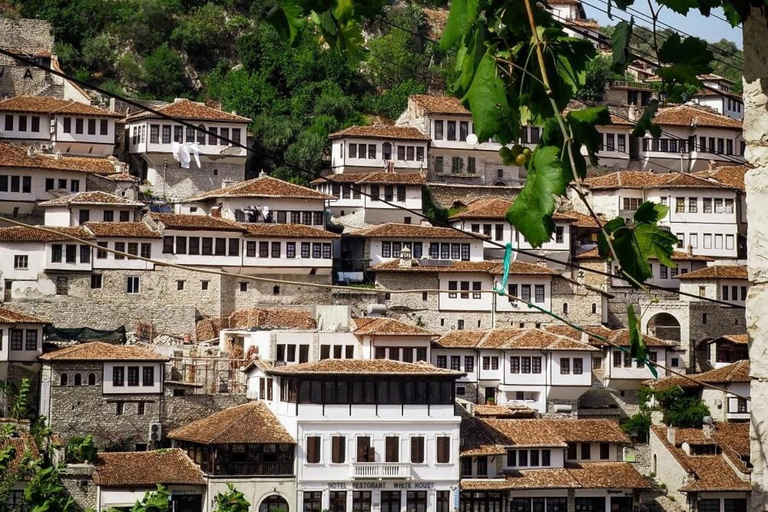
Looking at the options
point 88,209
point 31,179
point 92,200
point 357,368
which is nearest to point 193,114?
point 31,179

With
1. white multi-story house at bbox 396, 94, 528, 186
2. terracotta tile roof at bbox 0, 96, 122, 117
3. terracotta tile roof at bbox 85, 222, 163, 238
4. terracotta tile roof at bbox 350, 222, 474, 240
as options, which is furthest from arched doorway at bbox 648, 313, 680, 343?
terracotta tile roof at bbox 0, 96, 122, 117

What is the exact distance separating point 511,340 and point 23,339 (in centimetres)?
1549

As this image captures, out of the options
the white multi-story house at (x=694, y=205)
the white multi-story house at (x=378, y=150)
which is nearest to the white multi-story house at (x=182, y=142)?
the white multi-story house at (x=378, y=150)

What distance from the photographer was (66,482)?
139ft

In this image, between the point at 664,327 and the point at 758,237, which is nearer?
the point at 758,237

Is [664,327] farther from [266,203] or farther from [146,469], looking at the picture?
[146,469]

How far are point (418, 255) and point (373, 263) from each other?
1.66 metres

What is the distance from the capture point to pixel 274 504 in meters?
44.7

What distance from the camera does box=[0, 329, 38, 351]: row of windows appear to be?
154ft

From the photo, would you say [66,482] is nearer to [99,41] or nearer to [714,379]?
[714,379]

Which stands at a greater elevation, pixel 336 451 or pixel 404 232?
pixel 404 232

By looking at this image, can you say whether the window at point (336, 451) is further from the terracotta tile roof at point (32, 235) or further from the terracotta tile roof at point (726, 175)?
the terracotta tile roof at point (726, 175)

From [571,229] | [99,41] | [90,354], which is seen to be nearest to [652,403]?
[571,229]

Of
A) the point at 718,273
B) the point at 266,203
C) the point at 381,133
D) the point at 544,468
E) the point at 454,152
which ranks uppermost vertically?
the point at 381,133
